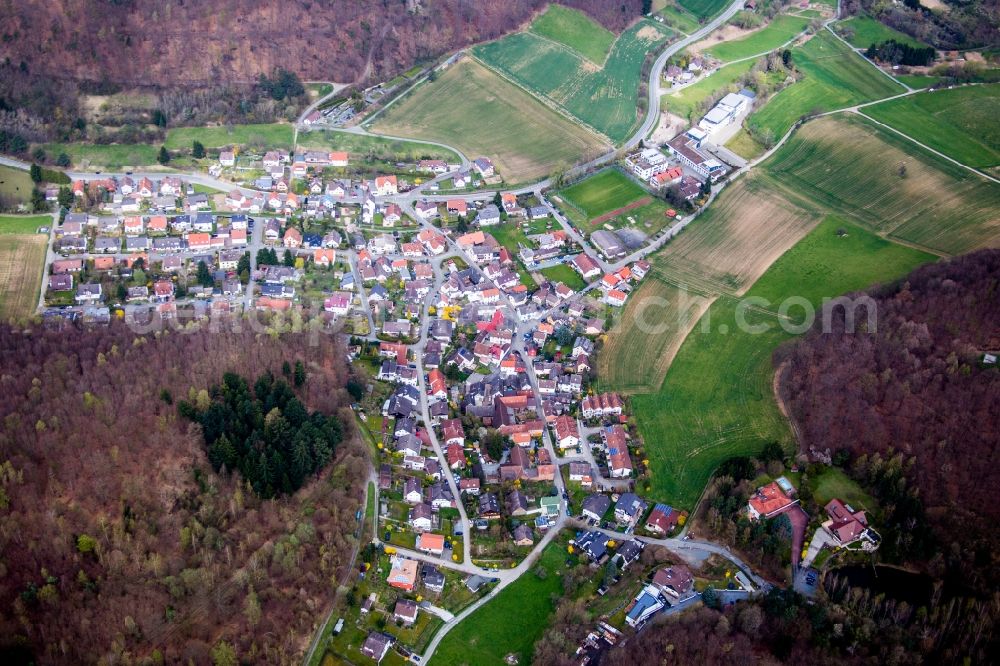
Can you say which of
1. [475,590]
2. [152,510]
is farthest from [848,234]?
[152,510]

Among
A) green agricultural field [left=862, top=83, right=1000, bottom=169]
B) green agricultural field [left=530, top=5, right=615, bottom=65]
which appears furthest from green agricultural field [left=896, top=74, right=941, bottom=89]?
green agricultural field [left=530, top=5, right=615, bottom=65]

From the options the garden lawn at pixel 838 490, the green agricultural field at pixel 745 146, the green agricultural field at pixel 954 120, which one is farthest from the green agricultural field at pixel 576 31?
the garden lawn at pixel 838 490

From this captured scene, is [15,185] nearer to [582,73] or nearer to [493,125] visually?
[493,125]

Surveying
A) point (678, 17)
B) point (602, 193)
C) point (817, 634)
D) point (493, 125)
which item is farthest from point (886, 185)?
point (817, 634)

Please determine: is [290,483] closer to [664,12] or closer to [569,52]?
[569,52]

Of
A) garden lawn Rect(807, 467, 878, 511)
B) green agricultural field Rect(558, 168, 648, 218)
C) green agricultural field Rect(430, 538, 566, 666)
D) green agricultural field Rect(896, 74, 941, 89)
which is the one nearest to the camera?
green agricultural field Rect(430, 538, 566, 666)

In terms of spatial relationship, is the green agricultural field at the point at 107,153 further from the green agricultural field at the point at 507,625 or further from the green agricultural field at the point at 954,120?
the green agricultural field at the point at 954,120

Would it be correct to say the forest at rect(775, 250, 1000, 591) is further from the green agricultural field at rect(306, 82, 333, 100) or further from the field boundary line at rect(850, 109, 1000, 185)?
the green agricultural field at rect(306, 82, 333, 100)
